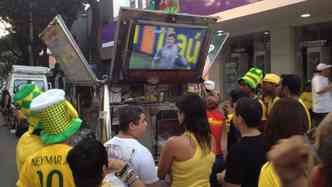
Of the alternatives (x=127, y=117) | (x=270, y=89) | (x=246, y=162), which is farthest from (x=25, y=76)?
(x=246, y=162)

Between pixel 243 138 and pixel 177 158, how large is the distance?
503 millimetres

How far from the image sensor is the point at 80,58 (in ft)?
16.1

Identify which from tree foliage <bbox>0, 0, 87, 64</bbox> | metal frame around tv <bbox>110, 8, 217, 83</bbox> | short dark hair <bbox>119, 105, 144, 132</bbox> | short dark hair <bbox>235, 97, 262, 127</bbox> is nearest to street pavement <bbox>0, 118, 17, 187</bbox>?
metal frame around tv <bbox>110, 8, 217, 83</bbox>

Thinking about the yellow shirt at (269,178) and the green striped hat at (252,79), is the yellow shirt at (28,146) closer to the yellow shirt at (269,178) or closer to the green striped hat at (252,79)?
the yellow shirt at (269,178)

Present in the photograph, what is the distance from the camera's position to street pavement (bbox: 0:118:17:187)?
923 centimetres

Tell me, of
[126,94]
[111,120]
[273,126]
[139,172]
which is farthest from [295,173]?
[126,94]

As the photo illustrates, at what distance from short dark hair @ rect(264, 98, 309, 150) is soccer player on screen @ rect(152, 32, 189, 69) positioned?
1.89 m

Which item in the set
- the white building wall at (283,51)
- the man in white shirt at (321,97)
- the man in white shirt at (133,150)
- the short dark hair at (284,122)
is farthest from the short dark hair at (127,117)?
the white building wall at (283,51)

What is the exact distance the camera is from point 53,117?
3.12 meters

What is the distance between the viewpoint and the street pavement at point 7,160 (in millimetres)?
9234

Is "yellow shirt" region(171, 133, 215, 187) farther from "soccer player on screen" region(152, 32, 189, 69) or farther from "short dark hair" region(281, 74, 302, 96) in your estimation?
"short dark hair" region(281, 74, 302, 96)

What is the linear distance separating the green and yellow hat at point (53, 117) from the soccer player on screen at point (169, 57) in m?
1.94

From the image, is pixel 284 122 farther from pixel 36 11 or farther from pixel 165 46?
pixel 36 11

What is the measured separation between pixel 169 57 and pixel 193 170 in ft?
5.58
